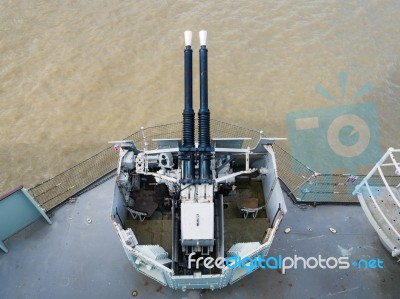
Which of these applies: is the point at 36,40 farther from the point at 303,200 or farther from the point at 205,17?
the point at 303,200

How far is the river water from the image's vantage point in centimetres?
1789

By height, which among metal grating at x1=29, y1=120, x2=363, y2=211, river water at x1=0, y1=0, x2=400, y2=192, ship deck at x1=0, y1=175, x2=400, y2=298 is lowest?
ship deck at x1=0, y1=175, x2=400, y2=298

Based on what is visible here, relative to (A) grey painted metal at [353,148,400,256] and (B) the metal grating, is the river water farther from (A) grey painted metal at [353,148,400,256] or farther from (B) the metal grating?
(A) grey painted metal at [353,148,400,256]

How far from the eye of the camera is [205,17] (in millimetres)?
22203

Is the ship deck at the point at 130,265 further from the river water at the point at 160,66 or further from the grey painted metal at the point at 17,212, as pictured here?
the river water at the point at 160,66

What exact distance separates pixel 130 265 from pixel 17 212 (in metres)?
3.92

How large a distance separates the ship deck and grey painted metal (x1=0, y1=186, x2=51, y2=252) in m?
0.28

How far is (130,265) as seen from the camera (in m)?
11.8

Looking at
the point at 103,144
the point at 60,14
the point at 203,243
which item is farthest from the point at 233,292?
the point at 60,14

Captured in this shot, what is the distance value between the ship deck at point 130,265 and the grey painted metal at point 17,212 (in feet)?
0.90

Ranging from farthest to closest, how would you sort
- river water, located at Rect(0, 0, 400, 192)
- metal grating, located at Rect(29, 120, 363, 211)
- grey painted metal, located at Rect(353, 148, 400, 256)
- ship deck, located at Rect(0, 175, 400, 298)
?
1. river water, located at Rect(0, 0, 400, 192)
2. metal grating, located at Rect(29, 120, 363, 211)
3. ship deck, located at Rect(0, 175, 400, 298)
4. grey painted metal, located at Rect(353, 148, 400, 256)

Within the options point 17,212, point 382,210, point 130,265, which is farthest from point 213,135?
point 17,212

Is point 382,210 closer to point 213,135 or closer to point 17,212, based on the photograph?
point 213,135

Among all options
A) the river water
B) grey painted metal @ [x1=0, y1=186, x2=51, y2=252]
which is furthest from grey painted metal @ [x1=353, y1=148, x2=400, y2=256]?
grey painted metal @ [x1=0, y1=186, x2=51, y2=252]
